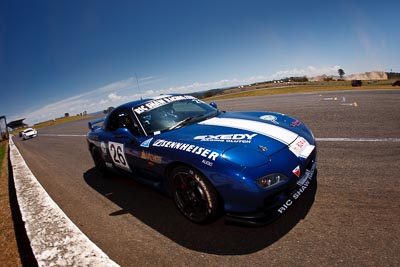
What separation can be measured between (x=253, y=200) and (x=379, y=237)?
3.58 ft

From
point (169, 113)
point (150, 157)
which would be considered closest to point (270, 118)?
point (169, 113)

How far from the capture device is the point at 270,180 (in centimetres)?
225

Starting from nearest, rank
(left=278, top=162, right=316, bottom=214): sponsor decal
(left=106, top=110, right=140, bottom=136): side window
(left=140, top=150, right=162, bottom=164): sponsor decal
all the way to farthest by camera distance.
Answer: (left=278, top=162, right=316, bottom=214): sponsor decal < (left=140, top=150, right=162, bottom=164): sponsor decal < (left=106, top=110, right=140, bottom=136): side window

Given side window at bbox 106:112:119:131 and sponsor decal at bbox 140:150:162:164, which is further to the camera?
side window at bbox 106:112:119:131

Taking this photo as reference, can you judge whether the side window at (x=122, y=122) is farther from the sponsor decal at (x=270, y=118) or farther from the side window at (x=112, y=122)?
the sponsor decal at (x=270, y=118)

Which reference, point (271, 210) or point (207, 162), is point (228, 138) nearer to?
point (207, 162)

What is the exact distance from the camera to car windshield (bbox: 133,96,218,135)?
3.51m

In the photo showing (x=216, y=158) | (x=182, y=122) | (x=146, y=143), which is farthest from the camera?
(x=182, y=122)

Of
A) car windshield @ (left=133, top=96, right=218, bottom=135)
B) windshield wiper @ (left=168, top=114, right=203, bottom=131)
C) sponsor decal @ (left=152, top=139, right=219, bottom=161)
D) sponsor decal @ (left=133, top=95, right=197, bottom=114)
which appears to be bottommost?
sponsor decal @ (left=152, top=139, right=219, bottom=161)

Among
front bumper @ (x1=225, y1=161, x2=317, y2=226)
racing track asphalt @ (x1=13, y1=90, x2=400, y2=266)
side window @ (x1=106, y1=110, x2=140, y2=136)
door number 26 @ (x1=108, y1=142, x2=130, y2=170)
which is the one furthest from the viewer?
door number 26 @ (x1=108, y1=142, x2=130, y2=170)

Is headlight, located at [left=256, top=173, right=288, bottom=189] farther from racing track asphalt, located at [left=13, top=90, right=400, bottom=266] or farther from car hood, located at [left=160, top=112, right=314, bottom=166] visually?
racing track asphalt, located at [left=13, top=90, right=400, bottom=266]

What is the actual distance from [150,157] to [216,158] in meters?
1.12

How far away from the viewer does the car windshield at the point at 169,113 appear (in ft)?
11.5

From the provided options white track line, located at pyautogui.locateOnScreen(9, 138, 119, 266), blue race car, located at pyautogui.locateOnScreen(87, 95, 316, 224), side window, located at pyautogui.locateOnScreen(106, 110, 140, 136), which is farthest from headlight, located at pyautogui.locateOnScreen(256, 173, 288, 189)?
side window, located at pyautogui.locateOnScreen(106, 110, 140, 136)
